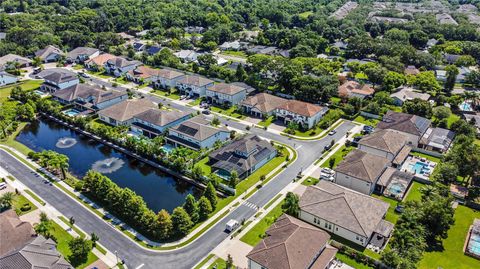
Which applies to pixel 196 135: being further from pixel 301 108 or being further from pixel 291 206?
pixel 291 206

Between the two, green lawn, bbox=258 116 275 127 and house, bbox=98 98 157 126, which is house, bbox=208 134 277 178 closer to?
green lawn, bbox=258 116 275 127

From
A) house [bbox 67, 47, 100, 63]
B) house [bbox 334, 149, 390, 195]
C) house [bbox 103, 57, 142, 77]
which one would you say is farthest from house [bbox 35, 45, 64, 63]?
house [bbox 334, 149, 390, 195]

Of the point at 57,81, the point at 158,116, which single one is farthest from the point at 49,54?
the point at 158,116

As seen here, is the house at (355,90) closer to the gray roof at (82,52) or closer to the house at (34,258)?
the house at (34,258)

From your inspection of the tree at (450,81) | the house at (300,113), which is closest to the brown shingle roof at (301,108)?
the house at (300,113)

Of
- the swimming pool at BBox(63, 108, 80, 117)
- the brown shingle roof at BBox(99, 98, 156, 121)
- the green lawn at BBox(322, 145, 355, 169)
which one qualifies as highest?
the brown shingle roof at BBox(99, 98, 156, 121)

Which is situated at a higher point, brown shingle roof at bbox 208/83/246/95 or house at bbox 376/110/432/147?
brown shingle roof at bbox 208/83/246/95

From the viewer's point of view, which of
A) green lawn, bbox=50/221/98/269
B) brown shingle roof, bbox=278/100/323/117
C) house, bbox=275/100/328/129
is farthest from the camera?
brown shingle roof, bbox=278/100/323/117
